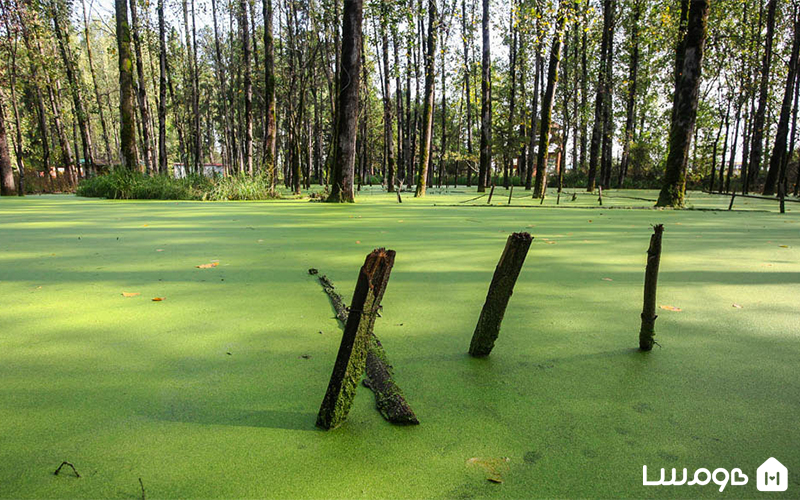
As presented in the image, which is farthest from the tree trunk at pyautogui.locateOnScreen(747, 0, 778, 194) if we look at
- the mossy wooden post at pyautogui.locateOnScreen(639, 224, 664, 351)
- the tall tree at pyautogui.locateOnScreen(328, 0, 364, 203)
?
the mossy wooden post at pyautogui.locateOnScreen(639, 224, 664, 351)

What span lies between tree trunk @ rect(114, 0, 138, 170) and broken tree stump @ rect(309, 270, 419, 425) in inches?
389

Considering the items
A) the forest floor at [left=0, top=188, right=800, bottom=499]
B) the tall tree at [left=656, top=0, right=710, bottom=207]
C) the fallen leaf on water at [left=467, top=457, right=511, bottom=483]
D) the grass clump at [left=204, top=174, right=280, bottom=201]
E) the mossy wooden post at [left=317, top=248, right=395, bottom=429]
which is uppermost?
the tall tree at [left=656, top=0, right=710, bottom=207]

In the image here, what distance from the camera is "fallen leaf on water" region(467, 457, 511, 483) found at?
78 cm

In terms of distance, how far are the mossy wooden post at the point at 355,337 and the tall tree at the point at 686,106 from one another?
7203 mm

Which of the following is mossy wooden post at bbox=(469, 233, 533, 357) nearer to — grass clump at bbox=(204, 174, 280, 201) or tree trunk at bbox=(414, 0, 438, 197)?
grass clump at bbox=(204, 174, 280, 201)

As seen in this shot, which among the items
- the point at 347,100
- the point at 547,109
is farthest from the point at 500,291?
the point at 547,109

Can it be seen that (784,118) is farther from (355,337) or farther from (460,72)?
(355,337)

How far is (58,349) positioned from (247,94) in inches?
437

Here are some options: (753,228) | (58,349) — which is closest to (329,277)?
(58,349)

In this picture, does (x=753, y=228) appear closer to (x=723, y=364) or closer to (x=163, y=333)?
(x=723, y=364)

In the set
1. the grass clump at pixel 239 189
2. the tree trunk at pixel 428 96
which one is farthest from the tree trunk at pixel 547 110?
the grass clump at pixel 239 189

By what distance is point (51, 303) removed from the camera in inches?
67.5

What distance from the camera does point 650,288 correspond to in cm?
127

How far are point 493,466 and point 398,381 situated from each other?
0.37m
